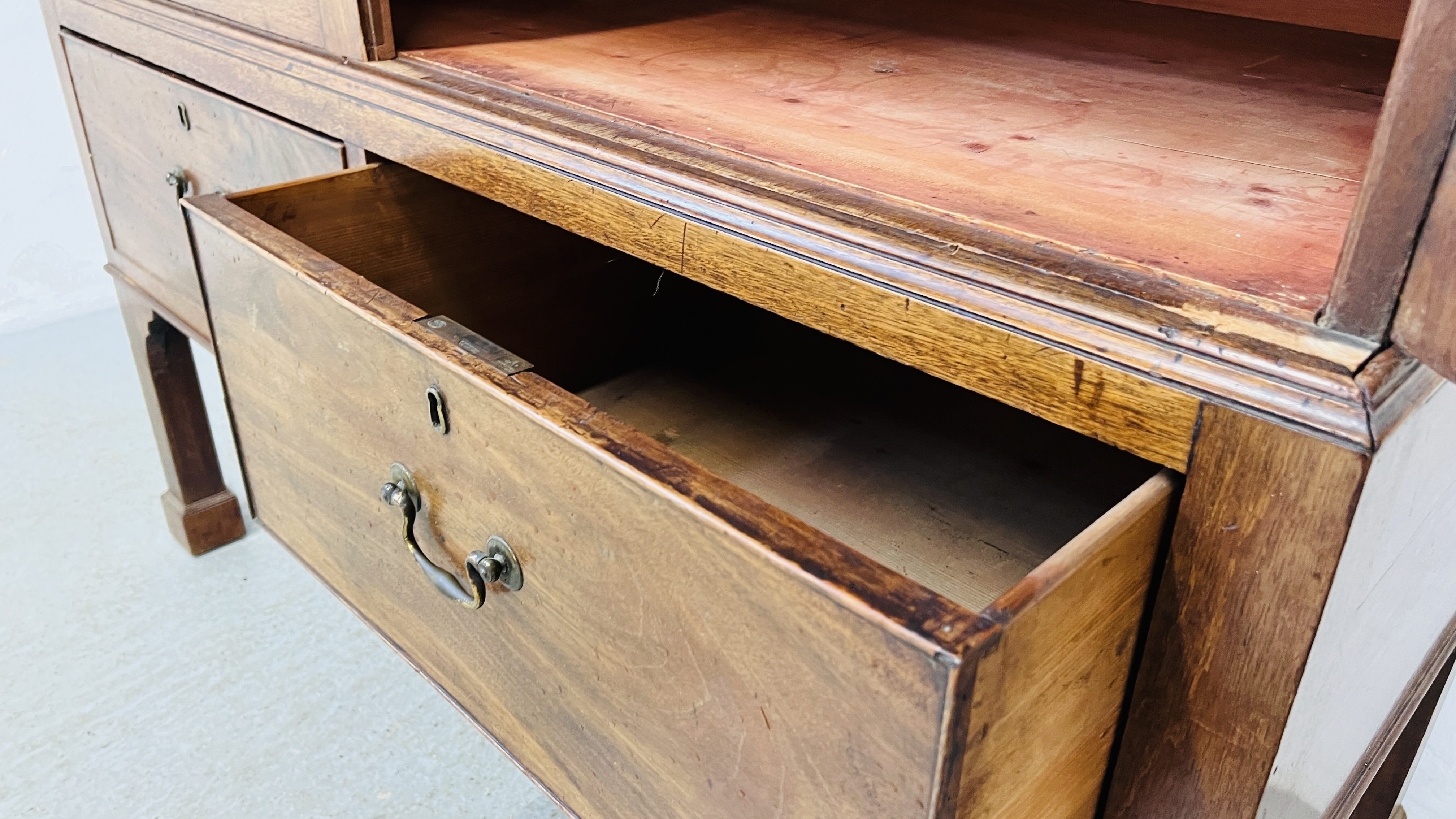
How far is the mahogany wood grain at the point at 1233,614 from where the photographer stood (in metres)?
0.35

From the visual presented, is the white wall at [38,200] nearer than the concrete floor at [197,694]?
No

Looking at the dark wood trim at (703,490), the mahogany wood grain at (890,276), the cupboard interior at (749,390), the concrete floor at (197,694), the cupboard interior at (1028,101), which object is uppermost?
the cupboard interior at (1028,101)

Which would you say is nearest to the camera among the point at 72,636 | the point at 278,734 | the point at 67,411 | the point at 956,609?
the point at 956,609

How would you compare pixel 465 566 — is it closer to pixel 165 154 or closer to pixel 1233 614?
pixel 1233 614

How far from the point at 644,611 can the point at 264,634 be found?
1.05m

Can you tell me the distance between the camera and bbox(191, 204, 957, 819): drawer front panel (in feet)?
1.10

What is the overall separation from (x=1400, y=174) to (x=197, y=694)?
4.06 ft

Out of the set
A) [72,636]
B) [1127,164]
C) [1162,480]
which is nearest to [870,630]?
[1162,480]

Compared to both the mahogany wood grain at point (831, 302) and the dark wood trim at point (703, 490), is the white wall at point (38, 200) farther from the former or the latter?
the dark wood trim at point (703, 490)

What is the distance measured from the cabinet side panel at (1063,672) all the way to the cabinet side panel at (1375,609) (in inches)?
2.4

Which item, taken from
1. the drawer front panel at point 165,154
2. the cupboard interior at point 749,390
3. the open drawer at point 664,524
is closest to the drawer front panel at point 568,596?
the open drawer at point 664,524

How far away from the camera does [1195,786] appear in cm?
42

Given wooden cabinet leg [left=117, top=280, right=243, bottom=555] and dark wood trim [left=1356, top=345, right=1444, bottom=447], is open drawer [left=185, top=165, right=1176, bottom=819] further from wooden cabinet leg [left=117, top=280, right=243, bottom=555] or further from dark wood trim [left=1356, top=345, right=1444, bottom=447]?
wooden cabinet leg [left=117, top=280, right=243, bottom=555]

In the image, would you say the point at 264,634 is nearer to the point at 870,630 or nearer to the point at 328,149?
the point at 328,149
